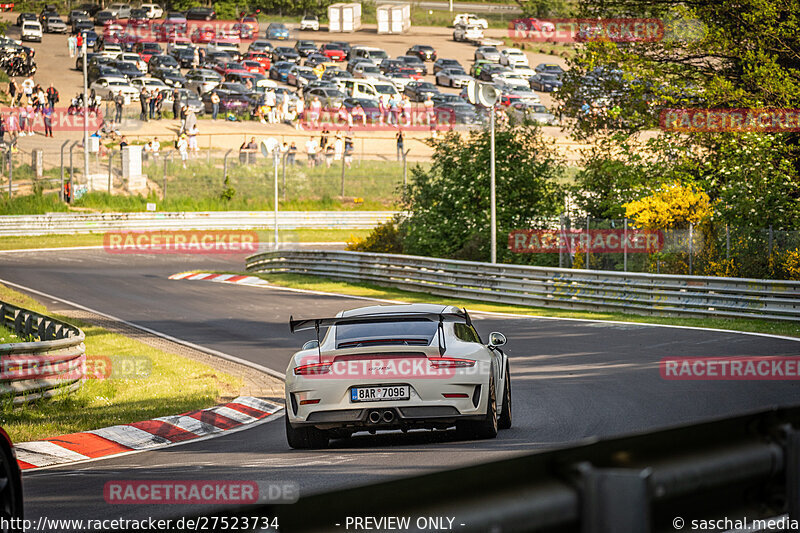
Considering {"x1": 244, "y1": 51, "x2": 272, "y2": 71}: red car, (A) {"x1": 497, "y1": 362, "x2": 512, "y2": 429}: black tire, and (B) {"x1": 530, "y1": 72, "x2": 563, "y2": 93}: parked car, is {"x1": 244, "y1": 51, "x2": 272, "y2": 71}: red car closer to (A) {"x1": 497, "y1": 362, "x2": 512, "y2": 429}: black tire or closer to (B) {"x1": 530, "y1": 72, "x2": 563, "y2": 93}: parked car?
(B) {"x1": 530, "y1": 72, "x2": 563, "y2": 93}: parked car

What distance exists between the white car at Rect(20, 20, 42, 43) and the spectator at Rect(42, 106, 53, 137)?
24039mm

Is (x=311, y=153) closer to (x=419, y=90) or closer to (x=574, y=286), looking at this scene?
(x=419, y=90)

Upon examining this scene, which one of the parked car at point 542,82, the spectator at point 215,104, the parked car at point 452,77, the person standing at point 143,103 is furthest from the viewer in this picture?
the parked car at point 542,82

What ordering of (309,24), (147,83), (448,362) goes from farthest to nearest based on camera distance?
(309,24) < (147,83) < (448,362)

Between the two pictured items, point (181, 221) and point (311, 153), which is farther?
point (311, 153)

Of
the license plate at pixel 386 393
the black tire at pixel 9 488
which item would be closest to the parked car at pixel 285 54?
the license plate at pixel 386 393

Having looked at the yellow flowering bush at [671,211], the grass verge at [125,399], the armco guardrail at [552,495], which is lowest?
the grass verge at [125,399]

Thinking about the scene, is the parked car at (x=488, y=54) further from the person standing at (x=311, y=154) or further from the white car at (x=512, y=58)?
the person standing at (x=311, y=154)

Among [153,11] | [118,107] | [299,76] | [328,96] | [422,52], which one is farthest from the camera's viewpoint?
[153,11]

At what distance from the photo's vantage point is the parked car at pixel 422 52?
273 ft

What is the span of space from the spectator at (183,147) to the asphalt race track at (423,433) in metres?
23.9

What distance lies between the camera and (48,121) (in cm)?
5762

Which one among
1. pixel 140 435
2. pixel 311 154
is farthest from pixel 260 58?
pixel 140 435

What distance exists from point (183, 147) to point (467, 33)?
45.2 m
